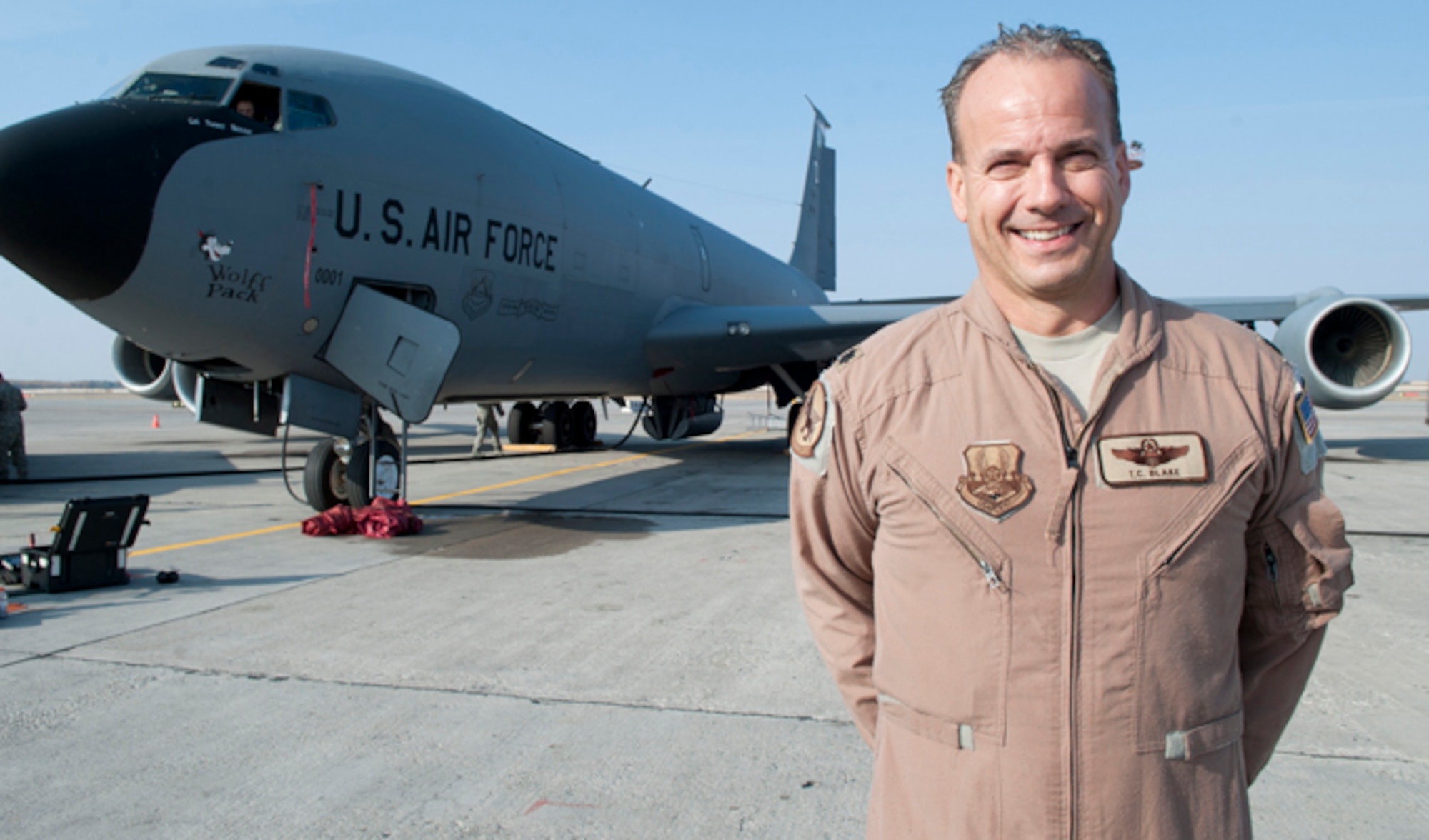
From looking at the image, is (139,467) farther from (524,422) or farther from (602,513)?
(602,513)

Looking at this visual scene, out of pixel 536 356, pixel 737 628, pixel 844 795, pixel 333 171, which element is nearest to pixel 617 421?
pixel 536 356

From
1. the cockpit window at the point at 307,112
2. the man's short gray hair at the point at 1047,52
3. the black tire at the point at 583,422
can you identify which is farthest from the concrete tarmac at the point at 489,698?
the black tire at the point at 583,422

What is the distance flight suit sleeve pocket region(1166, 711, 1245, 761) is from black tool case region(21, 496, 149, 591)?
5752 mm

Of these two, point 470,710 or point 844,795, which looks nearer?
point 844,795

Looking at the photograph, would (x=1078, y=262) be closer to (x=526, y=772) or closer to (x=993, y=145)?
(x=993, y=145)

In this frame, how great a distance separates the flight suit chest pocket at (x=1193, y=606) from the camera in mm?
1246

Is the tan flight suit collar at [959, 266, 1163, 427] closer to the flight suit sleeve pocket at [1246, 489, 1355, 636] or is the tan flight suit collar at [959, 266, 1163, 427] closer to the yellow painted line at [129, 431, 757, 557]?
the flight suit sleeve pocket at [1246, 489, 1355, 636]

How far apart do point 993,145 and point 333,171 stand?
6.70 m

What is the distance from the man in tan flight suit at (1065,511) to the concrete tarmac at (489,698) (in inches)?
55.7

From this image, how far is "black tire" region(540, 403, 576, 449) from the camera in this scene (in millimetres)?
16953

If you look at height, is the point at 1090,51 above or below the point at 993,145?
above

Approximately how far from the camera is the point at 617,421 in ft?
96.7

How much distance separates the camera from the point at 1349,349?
12.5 meters

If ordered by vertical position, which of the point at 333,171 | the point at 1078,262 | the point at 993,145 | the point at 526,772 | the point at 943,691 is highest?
the point at 333,171
